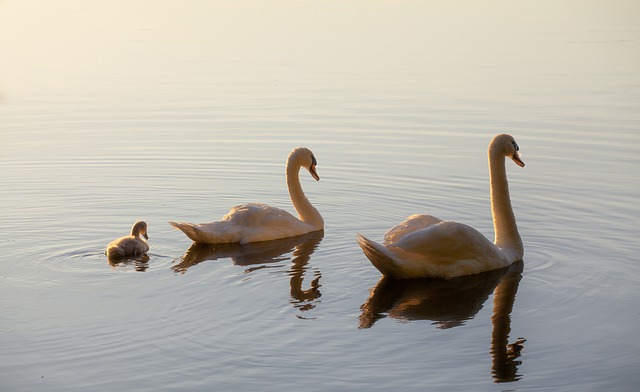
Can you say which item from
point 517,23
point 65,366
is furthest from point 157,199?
point 517,23

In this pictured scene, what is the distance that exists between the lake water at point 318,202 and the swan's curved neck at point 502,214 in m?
0.30

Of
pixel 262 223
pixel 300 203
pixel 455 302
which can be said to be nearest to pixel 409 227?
pixel 455 302

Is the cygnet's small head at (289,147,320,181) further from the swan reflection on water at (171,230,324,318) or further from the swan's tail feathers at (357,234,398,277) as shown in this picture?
the swan's tail feathers at (357,234,398,277)

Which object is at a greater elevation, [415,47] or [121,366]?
[415,47]

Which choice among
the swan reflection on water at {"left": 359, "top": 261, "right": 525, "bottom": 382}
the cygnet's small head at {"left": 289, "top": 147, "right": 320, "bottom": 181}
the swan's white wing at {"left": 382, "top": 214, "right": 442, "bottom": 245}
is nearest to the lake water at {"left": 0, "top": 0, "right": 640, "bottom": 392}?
the swan reflection on water at {"left": 359, "top": 261, "right": 525, "bottom": 382}

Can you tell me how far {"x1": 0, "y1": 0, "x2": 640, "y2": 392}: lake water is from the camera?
28.6ft

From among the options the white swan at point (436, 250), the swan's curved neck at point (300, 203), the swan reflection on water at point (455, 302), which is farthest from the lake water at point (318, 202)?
the swan's curved neck at point (300, 203)

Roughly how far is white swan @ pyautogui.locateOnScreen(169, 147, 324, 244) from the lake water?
190 mm

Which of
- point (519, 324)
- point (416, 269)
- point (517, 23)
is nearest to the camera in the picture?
point (519, 324)

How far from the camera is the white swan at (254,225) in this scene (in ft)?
41.2

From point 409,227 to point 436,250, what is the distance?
29.6 inches

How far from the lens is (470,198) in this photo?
1445 cm

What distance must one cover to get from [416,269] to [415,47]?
19.0 m

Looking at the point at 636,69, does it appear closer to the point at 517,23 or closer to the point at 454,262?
the point at 517,23
